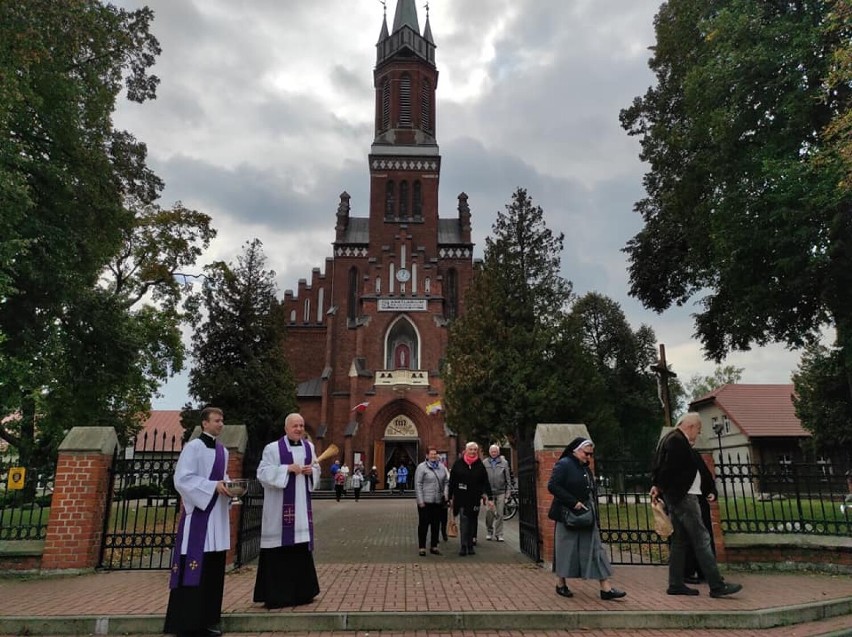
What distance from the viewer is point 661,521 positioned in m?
5.98

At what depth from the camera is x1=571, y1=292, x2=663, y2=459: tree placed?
131 feet

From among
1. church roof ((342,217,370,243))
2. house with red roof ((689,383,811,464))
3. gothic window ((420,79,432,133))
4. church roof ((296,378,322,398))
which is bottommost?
house with red roof ((689,383,811,464))

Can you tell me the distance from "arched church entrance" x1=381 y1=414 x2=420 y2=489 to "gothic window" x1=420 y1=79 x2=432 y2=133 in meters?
21.4

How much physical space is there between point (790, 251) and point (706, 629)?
35.2 ft

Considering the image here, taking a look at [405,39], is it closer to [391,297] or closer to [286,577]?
[391,297]

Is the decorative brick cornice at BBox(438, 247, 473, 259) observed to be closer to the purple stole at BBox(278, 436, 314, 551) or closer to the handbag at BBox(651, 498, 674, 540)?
the handbag at BBox(651, 498, 674, 540)

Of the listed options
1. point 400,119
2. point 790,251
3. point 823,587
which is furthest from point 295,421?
A: point 400,119

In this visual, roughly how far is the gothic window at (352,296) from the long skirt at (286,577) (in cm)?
3209

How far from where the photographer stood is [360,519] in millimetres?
15445

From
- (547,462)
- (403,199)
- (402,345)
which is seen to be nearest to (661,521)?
(547,462)

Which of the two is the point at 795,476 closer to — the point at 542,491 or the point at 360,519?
the point at 542,491

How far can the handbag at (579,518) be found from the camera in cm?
588

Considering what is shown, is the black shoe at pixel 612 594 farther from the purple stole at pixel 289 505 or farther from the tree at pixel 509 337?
the tree at pixel 509 337

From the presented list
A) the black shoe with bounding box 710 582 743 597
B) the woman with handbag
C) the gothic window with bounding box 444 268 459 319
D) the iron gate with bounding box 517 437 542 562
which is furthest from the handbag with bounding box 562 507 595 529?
the gothic window with bounding box 444 268 459 319
